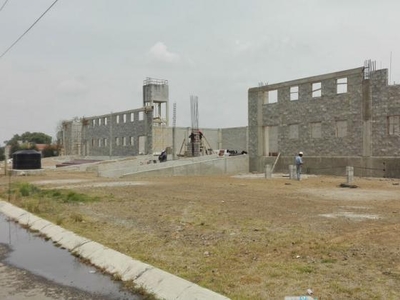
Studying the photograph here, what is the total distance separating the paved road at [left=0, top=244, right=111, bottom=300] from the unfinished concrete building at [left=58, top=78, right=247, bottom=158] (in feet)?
118

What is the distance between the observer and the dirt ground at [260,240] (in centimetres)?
547

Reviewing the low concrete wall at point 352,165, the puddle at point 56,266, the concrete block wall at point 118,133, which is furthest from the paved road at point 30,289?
the concrete block wall at point 118,133

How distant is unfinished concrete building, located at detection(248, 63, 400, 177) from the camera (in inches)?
1055

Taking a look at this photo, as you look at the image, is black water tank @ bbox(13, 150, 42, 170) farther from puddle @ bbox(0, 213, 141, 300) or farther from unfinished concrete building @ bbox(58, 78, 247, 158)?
puddle @ bbox(0, 213, 141, 300)

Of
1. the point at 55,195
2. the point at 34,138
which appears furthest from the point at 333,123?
the point at 34,138

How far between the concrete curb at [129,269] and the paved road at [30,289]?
0.75 metres

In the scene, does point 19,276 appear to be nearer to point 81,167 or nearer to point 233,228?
point 233,228

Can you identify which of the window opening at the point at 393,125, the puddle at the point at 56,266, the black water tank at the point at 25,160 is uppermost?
the window opening at the point at 393,125

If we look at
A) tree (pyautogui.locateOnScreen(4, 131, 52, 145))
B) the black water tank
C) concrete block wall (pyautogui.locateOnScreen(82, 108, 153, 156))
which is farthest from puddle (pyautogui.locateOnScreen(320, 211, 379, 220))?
tree (pyautogui.locateOnScreen(4, 131, 52, 145))

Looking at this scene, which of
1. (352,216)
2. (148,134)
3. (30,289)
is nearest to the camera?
(30,289)

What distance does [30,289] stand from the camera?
20.0 ft

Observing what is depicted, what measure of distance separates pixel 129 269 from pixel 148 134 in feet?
135

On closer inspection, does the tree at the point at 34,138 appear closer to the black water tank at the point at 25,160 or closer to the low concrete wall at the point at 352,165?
the black water tank at the point at 25,160

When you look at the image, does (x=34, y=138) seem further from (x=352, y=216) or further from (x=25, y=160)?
(x=352, y=216)
